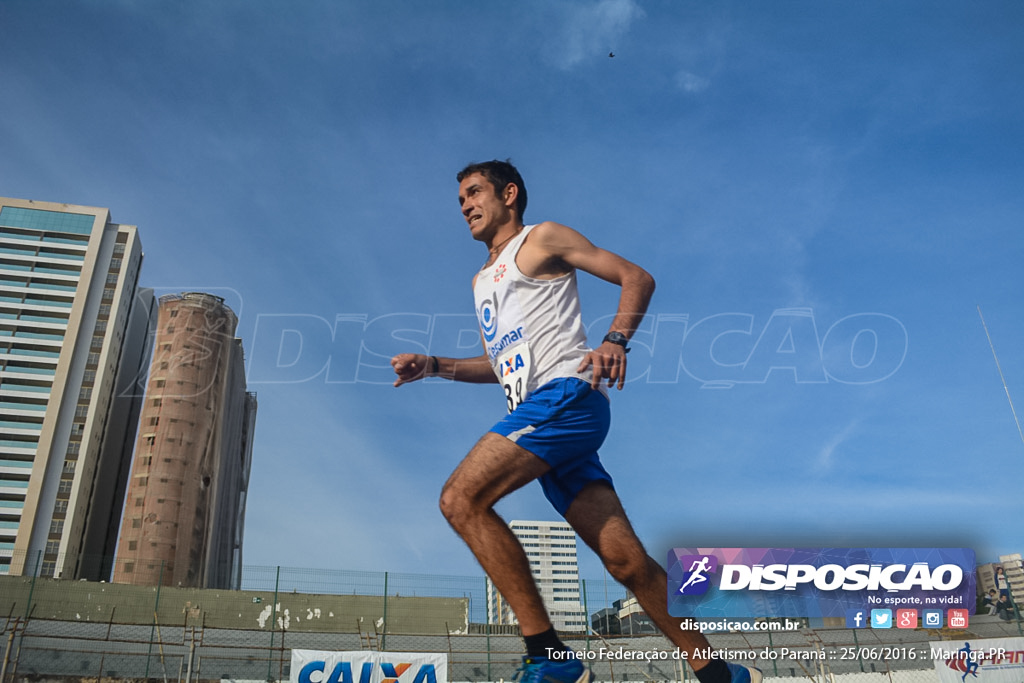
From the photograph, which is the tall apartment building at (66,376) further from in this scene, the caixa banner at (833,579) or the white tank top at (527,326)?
the caixa banner at (833,579)

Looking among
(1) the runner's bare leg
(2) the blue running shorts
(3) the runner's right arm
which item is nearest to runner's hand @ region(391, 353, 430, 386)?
(3) the runner's right arm

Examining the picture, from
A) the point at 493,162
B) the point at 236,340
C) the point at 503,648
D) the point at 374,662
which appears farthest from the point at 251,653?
the point at 236,340

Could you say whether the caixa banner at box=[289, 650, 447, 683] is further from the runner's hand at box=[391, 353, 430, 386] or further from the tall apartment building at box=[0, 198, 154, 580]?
the tall apartment building at box=[0, 198, 154, 580]

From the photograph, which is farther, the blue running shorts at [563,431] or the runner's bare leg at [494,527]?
the blue running shorts at [563,431]

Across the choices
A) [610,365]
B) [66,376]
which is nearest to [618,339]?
[610,365]

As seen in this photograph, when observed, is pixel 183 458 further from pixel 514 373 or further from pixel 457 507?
pixel 457 507

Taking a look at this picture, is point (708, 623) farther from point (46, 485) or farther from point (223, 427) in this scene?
point (46, 485)

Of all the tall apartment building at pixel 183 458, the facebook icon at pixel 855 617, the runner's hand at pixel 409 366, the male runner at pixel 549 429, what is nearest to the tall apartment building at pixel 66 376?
the tall apartment building at pixel 183 458

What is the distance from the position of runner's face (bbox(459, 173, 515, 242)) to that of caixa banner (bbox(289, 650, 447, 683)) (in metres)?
8.41

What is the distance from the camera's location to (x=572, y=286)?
418 cm

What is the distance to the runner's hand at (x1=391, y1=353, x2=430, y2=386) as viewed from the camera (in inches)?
180

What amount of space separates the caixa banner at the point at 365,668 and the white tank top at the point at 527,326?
8300mm

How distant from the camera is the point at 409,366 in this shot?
459 centimetres

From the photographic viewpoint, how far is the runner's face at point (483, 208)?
4645 mm
